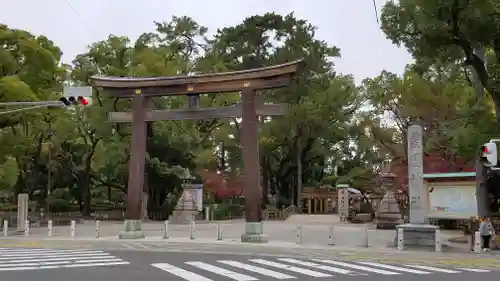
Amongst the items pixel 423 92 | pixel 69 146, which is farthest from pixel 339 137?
pixel 69 146

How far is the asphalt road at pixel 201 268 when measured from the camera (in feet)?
38.8

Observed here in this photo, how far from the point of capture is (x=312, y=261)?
15547mm

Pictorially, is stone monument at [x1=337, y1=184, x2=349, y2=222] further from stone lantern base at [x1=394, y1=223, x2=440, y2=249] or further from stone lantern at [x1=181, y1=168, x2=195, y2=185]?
stone lantern base at [x1=394, y1=223, x2=440, y2=249]

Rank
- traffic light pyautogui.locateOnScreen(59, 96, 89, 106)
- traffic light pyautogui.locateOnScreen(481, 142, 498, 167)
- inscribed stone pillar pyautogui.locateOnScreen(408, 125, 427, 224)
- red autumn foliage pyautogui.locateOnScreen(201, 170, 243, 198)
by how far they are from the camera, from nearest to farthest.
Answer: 1. traffic light pyautogui.locateOnScreen(481, 142, 498, 167)
2. traffic light pyautogui.locateOnScreen(59, 96, 89, 106)
3. inscribed stone pillar pyautogui.locateOnScreen(408, 125, 427, 224)
4. red autumn foliage pyautogui.locateOnScreen(201, 170, 243, 198)

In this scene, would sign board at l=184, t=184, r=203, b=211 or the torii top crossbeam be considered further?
sign board at l=184, t=184, r=203, b=211

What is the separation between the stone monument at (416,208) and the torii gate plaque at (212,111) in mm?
5608

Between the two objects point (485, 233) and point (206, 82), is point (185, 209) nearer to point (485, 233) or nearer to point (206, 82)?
point (206, 82)

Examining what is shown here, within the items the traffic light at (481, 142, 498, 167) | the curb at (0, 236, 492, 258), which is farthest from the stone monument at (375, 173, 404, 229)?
the traffic light at (481, 142, 498, 167)

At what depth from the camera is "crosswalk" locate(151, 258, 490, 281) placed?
12.0 m

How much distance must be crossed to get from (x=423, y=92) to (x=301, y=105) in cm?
1585

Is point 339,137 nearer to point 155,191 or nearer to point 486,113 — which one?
point 155,191

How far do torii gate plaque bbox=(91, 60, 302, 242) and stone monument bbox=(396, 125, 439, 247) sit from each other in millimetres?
5608

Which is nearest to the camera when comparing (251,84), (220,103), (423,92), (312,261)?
(312,261)

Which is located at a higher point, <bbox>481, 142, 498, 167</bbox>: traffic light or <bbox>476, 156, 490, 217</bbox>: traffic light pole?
<bbox>481, 142, 498, 167</bbox>: traffic light
